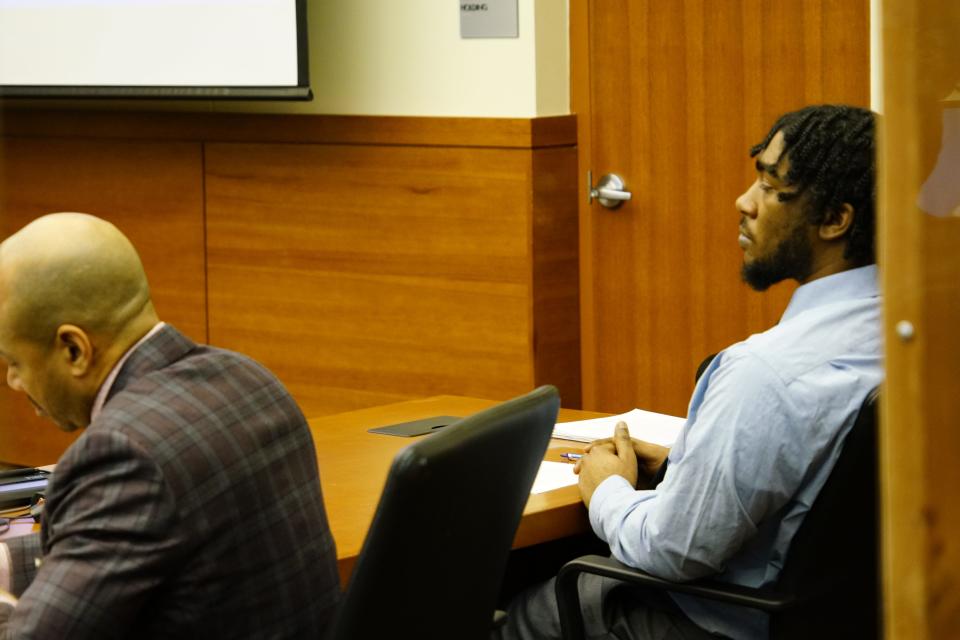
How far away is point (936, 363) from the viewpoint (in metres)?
0.87

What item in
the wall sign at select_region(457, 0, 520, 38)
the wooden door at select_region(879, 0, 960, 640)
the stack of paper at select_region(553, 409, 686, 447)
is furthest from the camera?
the wall sign at select_region(457, 0, 520, 38)

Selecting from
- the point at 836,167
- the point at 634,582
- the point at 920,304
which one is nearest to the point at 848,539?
the point at 634,582

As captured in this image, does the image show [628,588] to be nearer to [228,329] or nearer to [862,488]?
[862,488]

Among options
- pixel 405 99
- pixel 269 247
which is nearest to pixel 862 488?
pixel 405 99

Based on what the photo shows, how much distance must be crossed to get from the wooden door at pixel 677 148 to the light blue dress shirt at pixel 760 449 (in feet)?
5.84

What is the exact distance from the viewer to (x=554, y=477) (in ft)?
8.16

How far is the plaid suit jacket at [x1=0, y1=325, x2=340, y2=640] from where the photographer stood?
4.85 feet

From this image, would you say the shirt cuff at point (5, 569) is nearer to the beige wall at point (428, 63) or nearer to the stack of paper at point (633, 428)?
the stack of paper at point (633, 428)

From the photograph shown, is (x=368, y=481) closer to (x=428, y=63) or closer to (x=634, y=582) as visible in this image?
(x=634, y=582)

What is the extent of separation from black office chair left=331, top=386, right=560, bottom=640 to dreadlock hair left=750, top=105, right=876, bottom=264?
688 millimetres

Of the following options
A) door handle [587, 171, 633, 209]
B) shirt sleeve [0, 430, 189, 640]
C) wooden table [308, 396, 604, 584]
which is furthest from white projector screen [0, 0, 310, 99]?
shirt sleeve [0, 430, 189, 640]

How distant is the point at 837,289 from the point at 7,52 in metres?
3.58

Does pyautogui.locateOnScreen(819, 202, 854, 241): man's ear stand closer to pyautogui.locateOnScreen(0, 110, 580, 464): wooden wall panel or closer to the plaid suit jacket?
the plaid suit jacket

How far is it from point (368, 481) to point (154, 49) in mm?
2530
